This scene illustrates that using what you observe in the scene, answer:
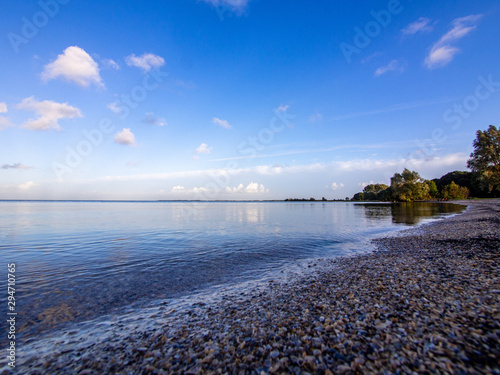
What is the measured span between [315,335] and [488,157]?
247 ft

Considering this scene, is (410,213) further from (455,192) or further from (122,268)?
(455,192)

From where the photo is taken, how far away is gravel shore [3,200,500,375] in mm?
5489

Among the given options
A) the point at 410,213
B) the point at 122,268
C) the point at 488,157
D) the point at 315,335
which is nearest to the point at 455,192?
the point at 410,213

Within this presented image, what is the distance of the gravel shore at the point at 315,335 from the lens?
5.49 metres

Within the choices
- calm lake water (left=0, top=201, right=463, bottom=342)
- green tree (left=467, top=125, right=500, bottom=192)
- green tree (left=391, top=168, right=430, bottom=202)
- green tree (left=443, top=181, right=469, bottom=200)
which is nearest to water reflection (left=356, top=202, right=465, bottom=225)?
green tree (left=467, top=125, right=500, bottom=192)

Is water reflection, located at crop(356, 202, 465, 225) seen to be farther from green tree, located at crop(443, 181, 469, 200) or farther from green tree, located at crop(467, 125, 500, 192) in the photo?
green tree, located at crop(443, 181, 469, 200)

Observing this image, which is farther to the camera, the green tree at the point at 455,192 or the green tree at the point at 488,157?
the green tree at the point at 455,192

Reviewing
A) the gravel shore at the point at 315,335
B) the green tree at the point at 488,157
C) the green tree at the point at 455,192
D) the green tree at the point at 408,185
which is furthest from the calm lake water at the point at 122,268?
the green tree at the point at 455,192

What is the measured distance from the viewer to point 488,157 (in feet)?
182

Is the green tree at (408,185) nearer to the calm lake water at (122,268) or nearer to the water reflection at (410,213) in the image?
the water reflection at (410,213)

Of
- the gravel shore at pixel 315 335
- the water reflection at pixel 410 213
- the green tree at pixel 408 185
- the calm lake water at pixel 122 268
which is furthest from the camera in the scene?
the green tree at pixel 408 185

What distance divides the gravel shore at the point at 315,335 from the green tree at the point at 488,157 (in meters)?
63.8

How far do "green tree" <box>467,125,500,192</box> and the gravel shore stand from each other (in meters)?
63.8

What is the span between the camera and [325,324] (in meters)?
7.37
